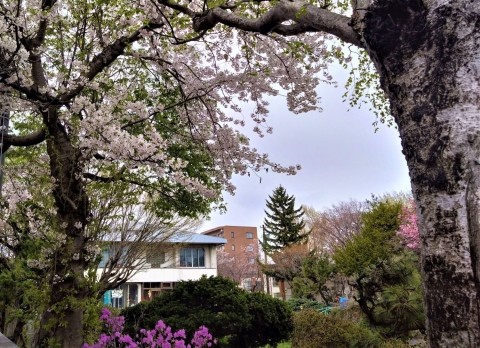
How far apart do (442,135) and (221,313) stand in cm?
577

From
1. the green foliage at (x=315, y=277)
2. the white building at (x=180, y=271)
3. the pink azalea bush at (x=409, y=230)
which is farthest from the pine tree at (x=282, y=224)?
the pink azalea bush at (x=409, y=230)

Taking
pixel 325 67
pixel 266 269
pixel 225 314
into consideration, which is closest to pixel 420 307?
pixel 225 314

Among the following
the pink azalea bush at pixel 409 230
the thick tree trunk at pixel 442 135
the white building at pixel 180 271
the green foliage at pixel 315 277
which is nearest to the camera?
the thick tree trunk at pixel 442 135

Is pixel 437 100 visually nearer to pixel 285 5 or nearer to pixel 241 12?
pixel 285 5

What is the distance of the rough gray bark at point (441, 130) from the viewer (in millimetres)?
2020

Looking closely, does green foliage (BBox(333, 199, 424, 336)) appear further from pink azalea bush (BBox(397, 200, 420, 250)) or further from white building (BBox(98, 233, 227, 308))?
white building (BBox(98, 233, 227, 308))

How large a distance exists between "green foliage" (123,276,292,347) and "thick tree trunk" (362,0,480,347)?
17.8 ft

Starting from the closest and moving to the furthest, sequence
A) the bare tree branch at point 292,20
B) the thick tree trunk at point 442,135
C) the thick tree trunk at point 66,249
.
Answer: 1. the thick tree trunk at point 442,135
2. the bare tree branch at point 292,20
3. the thick tree trunk at point 66,249

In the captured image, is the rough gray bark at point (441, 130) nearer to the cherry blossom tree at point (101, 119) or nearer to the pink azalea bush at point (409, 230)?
the cherry blossom tree at point (101, 119)

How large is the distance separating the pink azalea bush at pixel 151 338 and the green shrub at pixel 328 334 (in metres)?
2.33

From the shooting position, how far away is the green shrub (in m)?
7.95

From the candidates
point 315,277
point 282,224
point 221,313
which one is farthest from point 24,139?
point 282,224

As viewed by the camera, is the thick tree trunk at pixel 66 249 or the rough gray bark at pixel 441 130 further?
the thick tree trunk at pixel 66 249

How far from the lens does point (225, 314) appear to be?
283 inches
